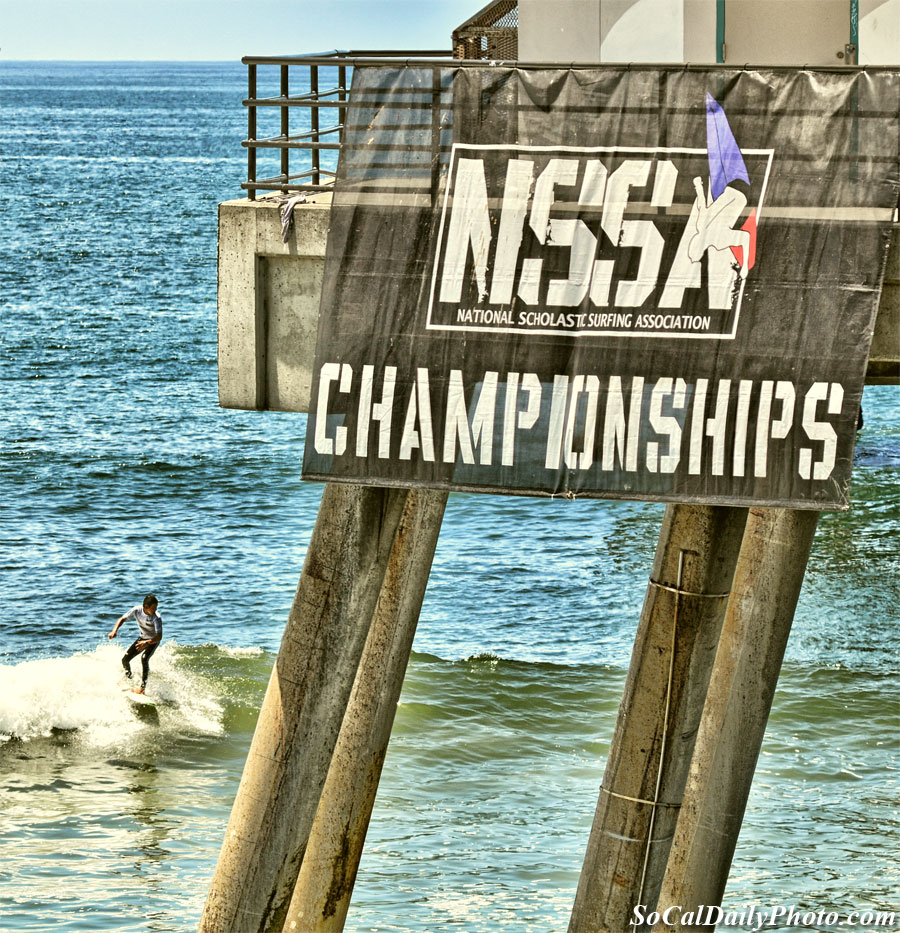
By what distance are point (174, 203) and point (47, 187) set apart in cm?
1434

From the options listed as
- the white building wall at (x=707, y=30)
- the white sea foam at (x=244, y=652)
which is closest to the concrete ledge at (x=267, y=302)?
the white building wall at (x=707, y=30)

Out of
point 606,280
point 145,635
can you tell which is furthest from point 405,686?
point 606,280

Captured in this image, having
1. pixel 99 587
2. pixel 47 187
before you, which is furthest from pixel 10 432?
pixel 47 187

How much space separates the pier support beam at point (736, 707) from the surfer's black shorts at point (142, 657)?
1724 centimetres

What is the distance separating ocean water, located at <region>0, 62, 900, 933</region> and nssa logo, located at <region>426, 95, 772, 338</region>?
10.8 m

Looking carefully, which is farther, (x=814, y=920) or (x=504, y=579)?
(x=504, y=579)

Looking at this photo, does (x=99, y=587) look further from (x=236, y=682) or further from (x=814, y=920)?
(x=814, y=920)

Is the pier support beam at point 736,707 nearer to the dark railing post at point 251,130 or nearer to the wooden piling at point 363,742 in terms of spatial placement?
the wooden piling at point 363,742

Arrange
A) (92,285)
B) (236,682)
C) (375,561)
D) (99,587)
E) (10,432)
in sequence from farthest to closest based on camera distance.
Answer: (92,285), (10,432), (99,587), (236,682), (375,561)

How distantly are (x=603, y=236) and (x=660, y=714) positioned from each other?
10.6 feet

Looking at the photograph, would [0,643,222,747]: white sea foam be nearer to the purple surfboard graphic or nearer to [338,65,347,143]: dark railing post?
[338,65,347,143]: dark railing post

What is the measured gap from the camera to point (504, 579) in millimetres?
37500

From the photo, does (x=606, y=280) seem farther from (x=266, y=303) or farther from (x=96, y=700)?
(x=96, y=700)

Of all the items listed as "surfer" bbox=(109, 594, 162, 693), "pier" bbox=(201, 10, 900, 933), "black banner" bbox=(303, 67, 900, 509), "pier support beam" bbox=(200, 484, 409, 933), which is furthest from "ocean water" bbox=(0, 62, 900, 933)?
"black banner" bbox=(303, 67, 900, 509)
